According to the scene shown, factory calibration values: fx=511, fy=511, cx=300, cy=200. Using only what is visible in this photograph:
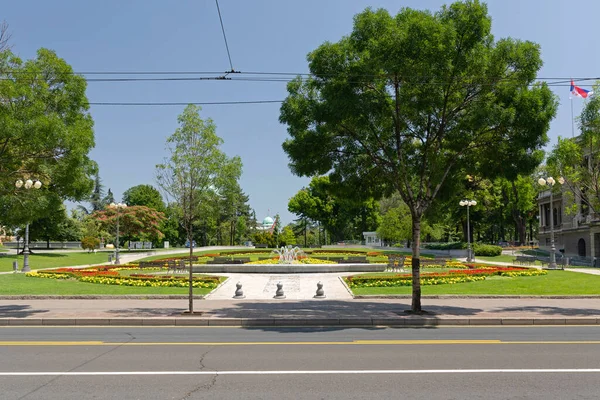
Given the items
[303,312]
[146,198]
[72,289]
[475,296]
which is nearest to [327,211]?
[146,198]

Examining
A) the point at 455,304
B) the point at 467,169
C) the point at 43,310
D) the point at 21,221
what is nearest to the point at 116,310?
the point at 43,310

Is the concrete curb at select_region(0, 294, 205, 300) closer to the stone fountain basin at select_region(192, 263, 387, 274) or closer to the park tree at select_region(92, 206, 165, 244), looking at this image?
the stone fountain basin at select_region(192, 263, 387, 274)

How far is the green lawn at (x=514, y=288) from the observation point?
67.9ft

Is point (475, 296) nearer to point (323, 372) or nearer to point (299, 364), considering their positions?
point (299, 364)

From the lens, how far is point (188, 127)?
54.1 ft

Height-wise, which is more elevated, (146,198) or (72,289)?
(146,198)

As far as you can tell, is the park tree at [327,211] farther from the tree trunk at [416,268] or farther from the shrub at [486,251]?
the tree trunk at [416,268]

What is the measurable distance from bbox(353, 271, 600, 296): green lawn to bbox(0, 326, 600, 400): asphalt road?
798 centimetres

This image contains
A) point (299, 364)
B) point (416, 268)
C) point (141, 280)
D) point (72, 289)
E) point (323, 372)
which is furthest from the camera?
point (141, 280)

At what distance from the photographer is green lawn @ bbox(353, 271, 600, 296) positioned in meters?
20.7

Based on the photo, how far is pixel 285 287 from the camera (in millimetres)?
24359

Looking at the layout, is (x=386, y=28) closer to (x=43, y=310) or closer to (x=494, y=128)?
Result: (x=494, y=128)

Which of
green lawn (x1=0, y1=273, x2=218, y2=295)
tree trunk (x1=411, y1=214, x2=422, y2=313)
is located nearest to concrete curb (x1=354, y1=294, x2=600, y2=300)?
tree trunk (x1=411, y1=214, x2=422, y2=313)

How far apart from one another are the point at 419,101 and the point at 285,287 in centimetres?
1245
